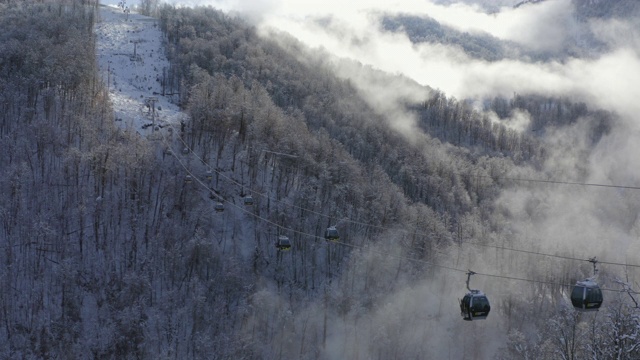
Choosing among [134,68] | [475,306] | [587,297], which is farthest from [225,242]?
[134,68]

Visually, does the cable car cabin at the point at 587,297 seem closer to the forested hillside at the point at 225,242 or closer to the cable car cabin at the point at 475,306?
the cable car cabin at the point at 475,306

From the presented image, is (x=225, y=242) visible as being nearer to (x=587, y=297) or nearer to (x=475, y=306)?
(x=475, y=306)

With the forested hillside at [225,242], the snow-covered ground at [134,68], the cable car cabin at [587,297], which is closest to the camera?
the cable car cabin at [587,297]

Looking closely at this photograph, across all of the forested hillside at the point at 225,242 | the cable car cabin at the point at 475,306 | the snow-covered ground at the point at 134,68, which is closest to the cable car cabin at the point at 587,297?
the cable car cabin at the point at 475,306

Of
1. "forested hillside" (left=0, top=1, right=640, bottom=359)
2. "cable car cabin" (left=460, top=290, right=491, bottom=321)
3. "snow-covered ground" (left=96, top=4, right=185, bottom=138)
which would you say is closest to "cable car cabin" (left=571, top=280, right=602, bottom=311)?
"cable car cabin" (left=460, top=290, right=491, bottom=321)

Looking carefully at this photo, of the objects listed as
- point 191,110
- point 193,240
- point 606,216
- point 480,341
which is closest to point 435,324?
point 480,341

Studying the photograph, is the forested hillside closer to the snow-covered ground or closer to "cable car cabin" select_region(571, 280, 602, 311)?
the snow-covered ground

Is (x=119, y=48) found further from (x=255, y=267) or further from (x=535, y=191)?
(x=535, y=191)
